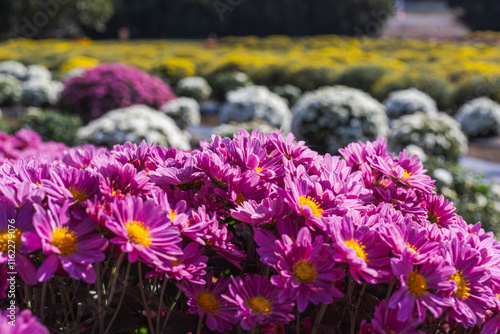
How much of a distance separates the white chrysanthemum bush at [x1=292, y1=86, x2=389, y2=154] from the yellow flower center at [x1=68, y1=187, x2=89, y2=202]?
20.3 feet

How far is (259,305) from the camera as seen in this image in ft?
3.80

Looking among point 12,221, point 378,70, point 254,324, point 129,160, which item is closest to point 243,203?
point 254,324

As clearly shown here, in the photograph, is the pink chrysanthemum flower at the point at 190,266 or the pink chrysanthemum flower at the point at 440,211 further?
the pink chrysanthemum flower at the point at 440,211

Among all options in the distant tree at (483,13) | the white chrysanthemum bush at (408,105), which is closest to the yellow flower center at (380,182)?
the white chrysanthemum bush at (408,105)

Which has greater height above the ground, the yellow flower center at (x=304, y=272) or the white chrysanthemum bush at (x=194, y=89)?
the yellow flower center at (x=304, y=272)

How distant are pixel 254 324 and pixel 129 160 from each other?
642 mm

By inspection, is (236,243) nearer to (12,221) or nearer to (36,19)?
(12,221)

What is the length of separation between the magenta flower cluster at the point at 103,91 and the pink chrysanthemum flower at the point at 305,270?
8806 mm

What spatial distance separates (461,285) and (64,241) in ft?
2.95

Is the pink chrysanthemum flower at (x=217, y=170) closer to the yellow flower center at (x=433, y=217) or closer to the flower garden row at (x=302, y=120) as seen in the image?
the yellow flower center at (x=433, y=217)

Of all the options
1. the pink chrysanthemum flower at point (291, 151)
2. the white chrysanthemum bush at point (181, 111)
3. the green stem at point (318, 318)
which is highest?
the pink chrysanthemum flower at point (291, 151)

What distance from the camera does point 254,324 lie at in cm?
112

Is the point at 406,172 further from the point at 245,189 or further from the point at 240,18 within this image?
the point at 240,18

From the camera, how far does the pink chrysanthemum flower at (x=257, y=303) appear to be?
112 cm
